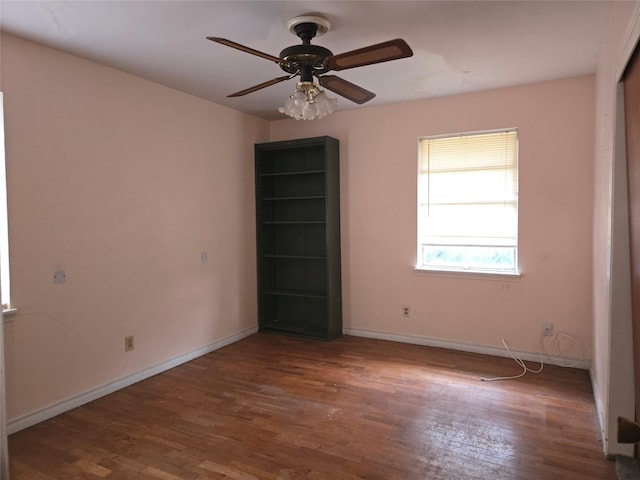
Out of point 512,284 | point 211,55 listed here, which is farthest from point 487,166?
point 211,55

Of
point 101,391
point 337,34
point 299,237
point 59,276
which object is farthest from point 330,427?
point 299,237

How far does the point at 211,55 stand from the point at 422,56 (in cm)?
153

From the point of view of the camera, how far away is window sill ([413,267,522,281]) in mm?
4020

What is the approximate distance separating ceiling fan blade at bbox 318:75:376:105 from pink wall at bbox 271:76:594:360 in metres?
1.65

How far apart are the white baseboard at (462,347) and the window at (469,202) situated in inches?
29.6

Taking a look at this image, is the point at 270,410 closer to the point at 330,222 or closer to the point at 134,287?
the point at 134,287

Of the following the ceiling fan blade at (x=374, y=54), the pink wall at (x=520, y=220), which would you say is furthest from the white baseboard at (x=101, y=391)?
the ceiling fan blade at (x=374, y=54)

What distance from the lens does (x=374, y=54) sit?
7.11 ft

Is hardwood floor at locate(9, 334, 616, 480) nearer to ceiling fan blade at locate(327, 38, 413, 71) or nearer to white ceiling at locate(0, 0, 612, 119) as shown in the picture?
ceiling fan blade at locate(327, 38, 413, 71)

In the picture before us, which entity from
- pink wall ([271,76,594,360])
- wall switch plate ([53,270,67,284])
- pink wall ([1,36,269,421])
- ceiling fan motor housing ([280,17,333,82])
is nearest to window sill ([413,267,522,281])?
pink wall ([271,76,594,360])

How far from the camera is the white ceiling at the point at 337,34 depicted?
7.89 ft

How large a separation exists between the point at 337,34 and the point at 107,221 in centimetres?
219

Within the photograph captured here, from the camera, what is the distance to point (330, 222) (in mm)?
4629

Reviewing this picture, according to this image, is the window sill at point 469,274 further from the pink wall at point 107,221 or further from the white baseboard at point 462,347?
the pink wall at point 107,221
